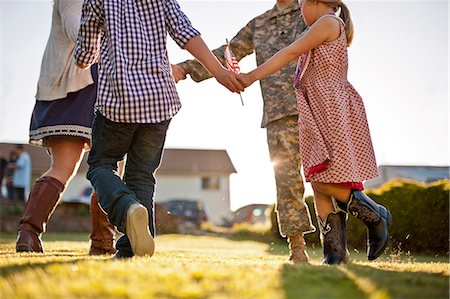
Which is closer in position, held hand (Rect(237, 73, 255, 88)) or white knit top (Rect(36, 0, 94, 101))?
held hand (Rect(237, 73, 255, 88))

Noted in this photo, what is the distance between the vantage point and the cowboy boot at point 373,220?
3490 millimetres

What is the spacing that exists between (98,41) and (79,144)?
107cm

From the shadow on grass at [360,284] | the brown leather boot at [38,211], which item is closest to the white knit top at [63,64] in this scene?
the brown leather boot at [38,211]

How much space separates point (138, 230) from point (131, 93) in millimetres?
701

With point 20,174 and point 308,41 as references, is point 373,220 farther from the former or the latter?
point 20,174

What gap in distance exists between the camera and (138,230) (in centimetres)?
300

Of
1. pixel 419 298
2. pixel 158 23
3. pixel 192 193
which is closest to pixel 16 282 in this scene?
pixel 419 298

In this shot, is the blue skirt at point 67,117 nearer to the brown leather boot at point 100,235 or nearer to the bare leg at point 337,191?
the brown leather boot at point 100,235

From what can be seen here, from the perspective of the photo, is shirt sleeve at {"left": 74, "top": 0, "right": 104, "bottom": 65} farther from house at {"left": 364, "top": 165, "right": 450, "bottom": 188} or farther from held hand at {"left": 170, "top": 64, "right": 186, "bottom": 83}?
house at {"left": 364, "top": 165, "right": 450, "bottom": 188}

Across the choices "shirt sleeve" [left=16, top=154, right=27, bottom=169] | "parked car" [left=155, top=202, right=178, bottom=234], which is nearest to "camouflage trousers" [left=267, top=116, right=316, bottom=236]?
"shirt sleeve" [left=16, top=154, right=27, bottom=169]

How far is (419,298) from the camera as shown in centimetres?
191

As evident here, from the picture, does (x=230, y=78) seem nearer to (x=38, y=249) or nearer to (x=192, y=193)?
(x=38, y=249)

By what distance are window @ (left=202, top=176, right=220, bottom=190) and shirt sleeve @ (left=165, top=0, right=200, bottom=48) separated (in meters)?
33.8

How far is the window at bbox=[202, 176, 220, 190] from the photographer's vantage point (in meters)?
37.3
